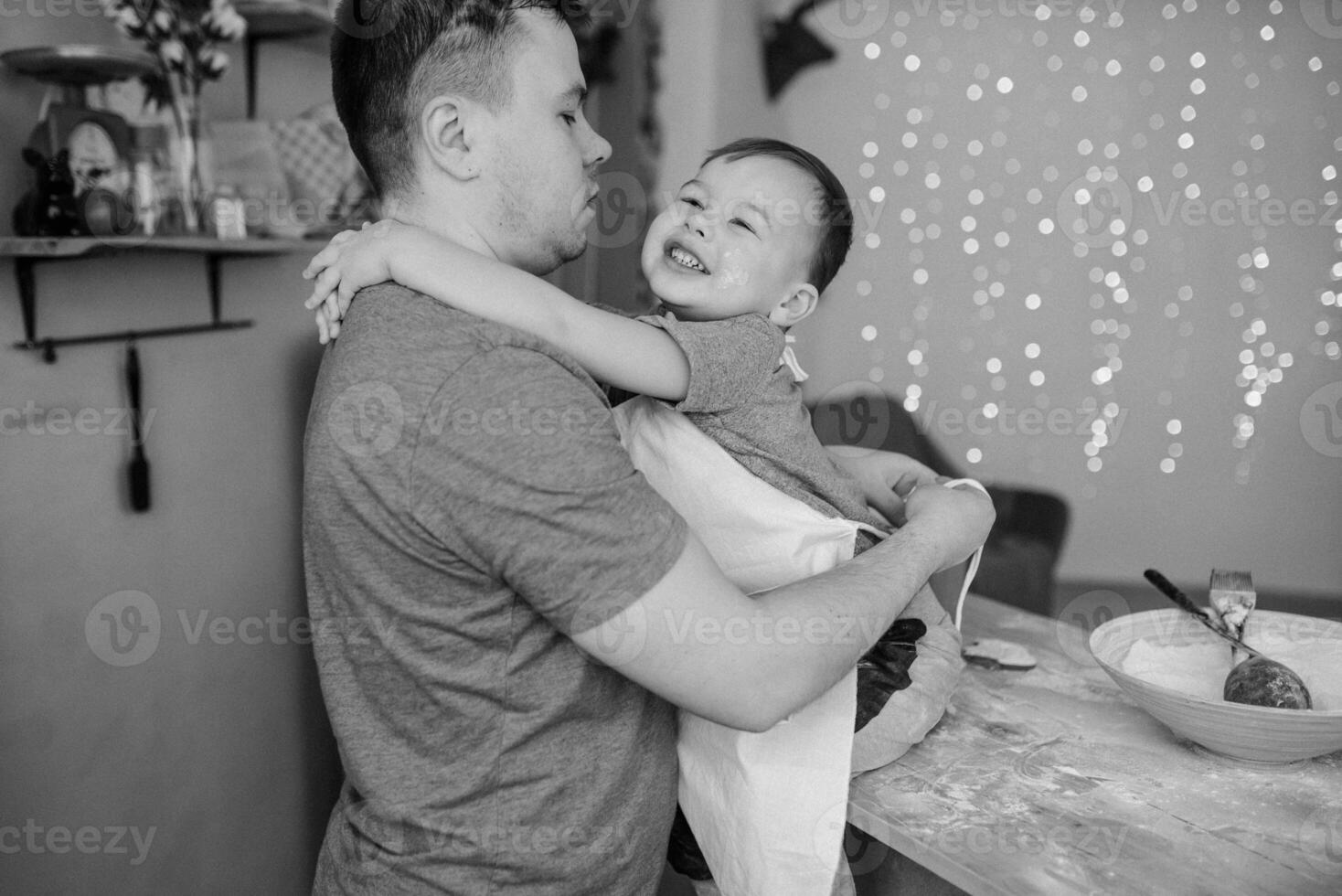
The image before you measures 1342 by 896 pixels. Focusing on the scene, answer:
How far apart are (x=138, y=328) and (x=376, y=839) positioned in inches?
50.4

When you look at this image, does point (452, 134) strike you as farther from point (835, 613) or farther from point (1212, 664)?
point (1212, 664)

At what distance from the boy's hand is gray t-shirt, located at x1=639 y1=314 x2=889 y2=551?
324 millimetres

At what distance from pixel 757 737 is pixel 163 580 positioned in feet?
4.63

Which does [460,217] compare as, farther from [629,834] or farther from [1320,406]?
[1320,406]

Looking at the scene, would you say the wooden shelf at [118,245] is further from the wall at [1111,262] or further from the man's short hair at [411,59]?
the wall at [1111,262]

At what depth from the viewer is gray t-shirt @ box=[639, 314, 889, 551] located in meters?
1.24

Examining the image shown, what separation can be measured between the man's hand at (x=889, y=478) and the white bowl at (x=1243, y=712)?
1.13 ft

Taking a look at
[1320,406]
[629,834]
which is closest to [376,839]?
[629,834]

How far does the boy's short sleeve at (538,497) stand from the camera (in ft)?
2.98

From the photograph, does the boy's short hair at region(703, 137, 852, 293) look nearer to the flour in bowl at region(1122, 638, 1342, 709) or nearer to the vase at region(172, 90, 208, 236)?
the flour in bowl at region(1122, 638, 1342, 709)

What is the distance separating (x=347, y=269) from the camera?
42.6 inches

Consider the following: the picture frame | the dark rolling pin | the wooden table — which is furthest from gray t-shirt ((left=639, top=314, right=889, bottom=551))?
the dark rolling pin

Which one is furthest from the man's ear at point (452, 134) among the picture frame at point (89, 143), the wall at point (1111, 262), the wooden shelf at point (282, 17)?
the wall at point (1111, 262)

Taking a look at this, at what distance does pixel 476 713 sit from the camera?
1045 millimetres
